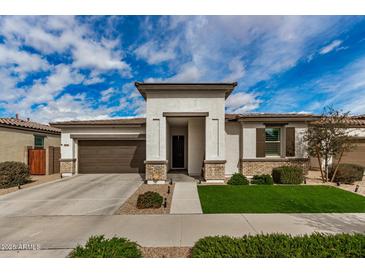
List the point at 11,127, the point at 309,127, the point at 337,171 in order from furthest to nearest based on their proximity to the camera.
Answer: the point at 11,127
the point at 309,127
the point at 337,171

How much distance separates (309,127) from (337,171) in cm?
292

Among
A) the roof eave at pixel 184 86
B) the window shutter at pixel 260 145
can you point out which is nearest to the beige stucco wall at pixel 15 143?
the roof eave at pixel 184 86

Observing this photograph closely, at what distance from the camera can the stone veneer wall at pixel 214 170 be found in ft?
33.4

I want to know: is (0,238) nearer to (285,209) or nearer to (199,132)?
(285,209)

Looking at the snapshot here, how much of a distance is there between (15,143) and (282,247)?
16472 millimetres

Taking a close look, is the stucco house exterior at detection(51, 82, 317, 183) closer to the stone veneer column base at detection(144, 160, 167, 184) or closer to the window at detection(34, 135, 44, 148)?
the stone veneer column base at detection(144, 160, 167, 184)

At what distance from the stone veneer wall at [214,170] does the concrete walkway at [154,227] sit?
173 inches

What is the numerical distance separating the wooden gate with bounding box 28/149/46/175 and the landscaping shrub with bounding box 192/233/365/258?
14302 millimetres

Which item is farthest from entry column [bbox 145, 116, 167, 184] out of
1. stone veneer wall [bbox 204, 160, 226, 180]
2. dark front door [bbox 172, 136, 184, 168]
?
dark front door [bbox 172, 136, 184, 168]

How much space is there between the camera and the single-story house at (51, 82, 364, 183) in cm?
1021

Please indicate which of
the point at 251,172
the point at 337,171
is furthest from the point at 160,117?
the point at 337,171

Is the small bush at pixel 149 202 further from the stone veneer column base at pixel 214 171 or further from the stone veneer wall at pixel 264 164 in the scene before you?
the stone veneer wall at pixel 264 164

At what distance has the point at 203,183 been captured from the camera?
1020 cm

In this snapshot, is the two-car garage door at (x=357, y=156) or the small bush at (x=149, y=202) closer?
the small bush at (x=149, y=202)
